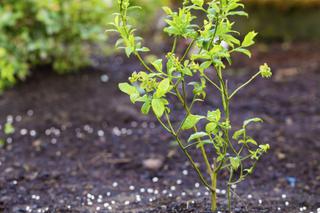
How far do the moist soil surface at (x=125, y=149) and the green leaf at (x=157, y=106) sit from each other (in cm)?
64

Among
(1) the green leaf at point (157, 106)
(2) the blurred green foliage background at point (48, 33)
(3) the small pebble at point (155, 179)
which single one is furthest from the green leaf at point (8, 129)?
(1) the green leaf at point (157, 106)

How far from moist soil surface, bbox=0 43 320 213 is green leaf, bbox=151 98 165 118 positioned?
643mm

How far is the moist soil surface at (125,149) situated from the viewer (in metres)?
2.76

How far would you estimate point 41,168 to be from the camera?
322 centimetres

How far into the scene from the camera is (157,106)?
191cm

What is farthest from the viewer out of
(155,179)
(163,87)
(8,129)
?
(8,129)

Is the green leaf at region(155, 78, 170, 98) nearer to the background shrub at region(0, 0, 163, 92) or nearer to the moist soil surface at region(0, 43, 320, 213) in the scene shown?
the moist soil surface at region(0, 43, 320, 213)

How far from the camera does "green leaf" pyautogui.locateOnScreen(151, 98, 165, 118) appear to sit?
190cm

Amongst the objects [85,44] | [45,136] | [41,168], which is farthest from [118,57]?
[41,168]

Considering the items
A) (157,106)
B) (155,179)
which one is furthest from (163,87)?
(155,179)

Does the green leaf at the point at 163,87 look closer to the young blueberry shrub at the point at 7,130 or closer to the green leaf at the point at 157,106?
the green leaf at the point at 157,106

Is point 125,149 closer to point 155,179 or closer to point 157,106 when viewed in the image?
point 155,179

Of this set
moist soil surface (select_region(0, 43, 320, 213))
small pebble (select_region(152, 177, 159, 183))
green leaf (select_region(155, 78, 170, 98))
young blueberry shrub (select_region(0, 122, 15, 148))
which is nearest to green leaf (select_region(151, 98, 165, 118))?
green leaf (select_region(155, 78, 170, 98))

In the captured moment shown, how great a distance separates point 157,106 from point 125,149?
5.11ft
